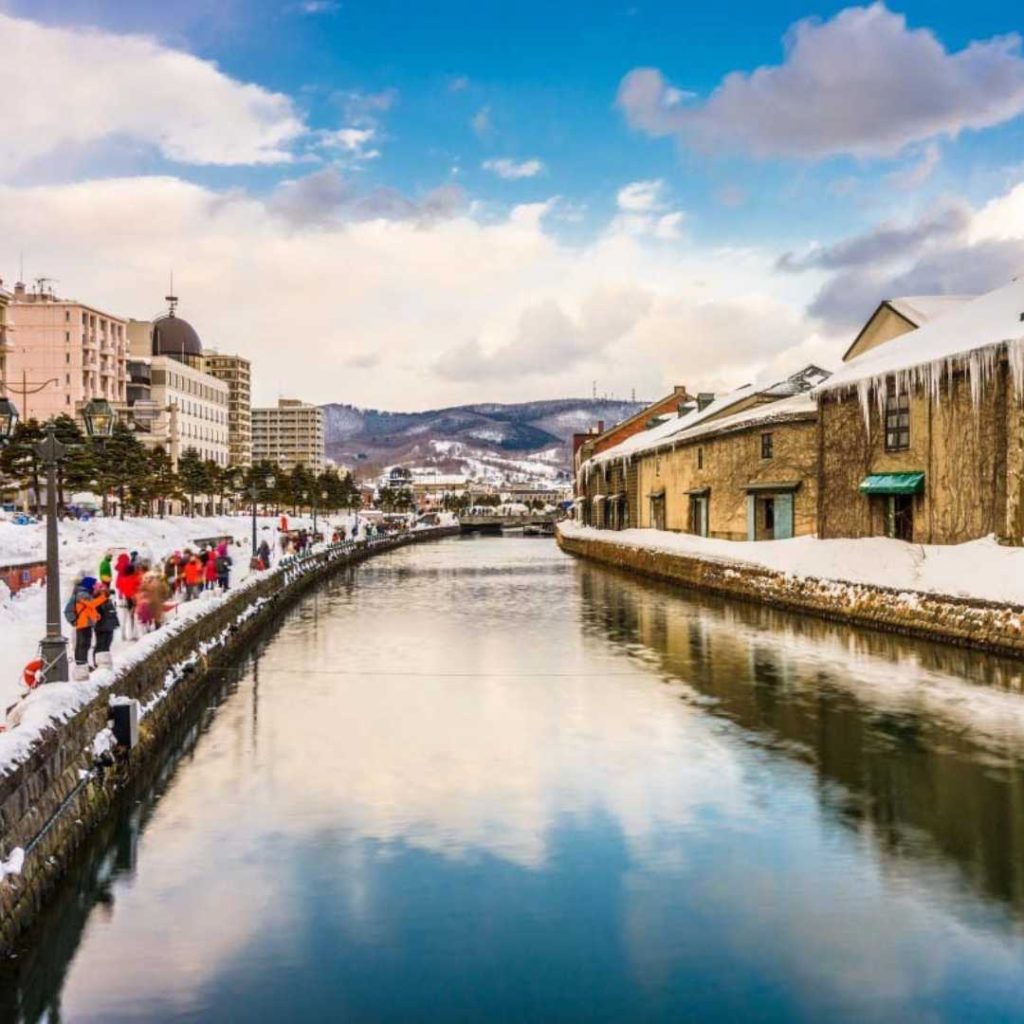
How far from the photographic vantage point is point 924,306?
46.3 metres

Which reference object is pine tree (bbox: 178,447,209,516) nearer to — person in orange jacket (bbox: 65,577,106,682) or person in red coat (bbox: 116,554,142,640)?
person in red coat (bbox: 116,554,142,640)

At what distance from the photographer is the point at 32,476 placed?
5703cm

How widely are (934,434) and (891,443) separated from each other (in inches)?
99.5

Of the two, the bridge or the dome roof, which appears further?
the dome roof

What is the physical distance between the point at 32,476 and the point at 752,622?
40.9m

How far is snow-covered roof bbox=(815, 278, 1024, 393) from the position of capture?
3247cm

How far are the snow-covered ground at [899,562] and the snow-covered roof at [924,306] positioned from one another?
11.0 metres

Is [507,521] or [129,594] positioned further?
[507,521]

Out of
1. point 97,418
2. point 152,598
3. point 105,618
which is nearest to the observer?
point 105,618

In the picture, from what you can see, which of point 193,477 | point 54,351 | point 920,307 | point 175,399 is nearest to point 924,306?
point 920,307

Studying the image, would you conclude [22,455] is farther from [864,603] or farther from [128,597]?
[864,603]

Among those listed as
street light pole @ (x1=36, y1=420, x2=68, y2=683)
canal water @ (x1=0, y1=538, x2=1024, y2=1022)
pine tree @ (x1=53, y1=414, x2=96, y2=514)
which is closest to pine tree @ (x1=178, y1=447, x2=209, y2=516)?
pine tree @ (x1=53, y1=414, x2=96, y2=514)

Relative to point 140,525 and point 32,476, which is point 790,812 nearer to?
point 32,476

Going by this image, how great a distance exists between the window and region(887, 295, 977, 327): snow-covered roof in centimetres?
904
